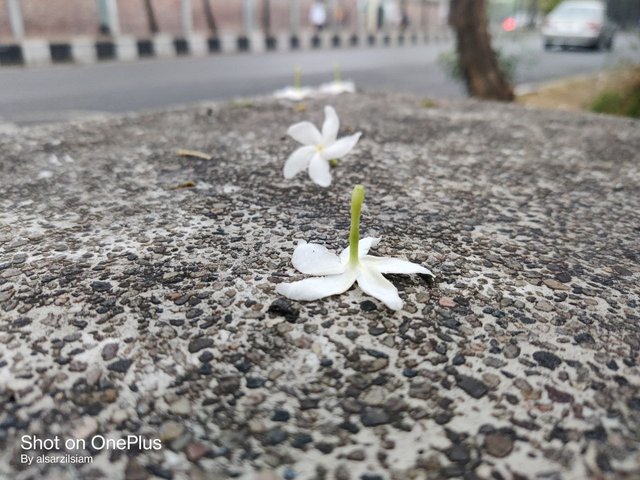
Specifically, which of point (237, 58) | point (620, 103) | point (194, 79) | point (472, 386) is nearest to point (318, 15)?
point (237, 58)

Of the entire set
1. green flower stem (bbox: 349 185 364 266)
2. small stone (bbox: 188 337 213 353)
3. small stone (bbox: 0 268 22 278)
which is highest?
green flower stem (bbox: 349 185 364 266)

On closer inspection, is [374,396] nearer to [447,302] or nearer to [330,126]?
[447,302]

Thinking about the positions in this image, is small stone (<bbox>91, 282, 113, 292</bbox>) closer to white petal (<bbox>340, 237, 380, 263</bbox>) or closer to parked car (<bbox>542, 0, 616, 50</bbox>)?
white petal (<bbox>340, 237, 380, 263</bbox>)

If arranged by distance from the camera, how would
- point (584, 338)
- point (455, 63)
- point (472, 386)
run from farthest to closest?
point (455, 63), point (584, 338), point (472, 386)

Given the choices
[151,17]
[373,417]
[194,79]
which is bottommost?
[194,79]

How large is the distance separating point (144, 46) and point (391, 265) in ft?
41.5

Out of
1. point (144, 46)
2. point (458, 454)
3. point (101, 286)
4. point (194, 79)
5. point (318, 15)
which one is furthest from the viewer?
point (318, 15)

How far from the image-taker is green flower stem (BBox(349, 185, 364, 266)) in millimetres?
1003

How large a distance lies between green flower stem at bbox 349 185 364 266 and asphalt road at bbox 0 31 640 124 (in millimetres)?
4540

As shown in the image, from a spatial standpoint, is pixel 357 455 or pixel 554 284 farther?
pixel 554 284

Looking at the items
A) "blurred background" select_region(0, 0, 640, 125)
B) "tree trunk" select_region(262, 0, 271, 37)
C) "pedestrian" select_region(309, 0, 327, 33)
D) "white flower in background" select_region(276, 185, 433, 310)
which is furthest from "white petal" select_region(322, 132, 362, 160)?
"pedestrian" select_region(309, 0, 327, 33)

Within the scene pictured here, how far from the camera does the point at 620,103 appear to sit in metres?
5.19

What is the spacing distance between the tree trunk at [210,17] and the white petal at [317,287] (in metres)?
18.9

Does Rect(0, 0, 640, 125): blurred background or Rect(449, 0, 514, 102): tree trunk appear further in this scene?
Rect(0, 0, 640, 125): blurred background
